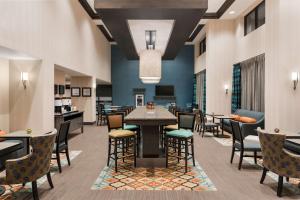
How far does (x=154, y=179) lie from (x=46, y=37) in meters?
4.40

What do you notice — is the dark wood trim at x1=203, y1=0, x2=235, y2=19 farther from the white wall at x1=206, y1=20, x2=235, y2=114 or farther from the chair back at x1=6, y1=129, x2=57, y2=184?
the chair back at x1=6, y1=129, x2=57, y2=184

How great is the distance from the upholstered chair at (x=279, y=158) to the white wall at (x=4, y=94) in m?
5.48

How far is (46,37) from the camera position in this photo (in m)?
5.95

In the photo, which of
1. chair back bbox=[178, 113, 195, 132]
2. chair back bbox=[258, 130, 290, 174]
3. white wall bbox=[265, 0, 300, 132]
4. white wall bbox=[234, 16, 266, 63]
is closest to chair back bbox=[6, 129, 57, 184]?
chair back bbox=[178, 113, 195, 132]

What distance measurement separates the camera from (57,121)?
22.6 ft

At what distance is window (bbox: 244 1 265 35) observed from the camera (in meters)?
8.22

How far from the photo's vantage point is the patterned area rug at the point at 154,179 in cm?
368

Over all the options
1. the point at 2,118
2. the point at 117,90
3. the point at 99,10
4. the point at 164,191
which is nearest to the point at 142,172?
the point at 164,191

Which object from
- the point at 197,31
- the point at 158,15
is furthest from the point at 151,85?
the point at 158,15

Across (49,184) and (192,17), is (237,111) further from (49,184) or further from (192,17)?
(49,184)

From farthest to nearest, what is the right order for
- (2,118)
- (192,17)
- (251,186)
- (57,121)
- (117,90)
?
(117,90), (57,121), (192,17), (2,118), (251,186)

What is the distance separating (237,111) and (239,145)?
5424mm

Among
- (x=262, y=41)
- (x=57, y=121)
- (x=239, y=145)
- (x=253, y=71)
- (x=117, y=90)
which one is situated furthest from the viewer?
(x=117, y=90)

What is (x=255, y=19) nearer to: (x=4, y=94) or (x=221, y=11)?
(x=221, y=11)
